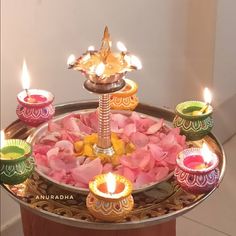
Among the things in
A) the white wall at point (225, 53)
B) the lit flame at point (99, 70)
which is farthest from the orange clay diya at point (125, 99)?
the white wall at point (225, 53)

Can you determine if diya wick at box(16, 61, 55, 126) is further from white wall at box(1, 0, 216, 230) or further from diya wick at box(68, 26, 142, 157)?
white wall at box(1, 0, 216, 230)

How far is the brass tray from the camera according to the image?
38.4 inches

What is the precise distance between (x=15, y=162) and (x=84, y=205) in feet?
0.47

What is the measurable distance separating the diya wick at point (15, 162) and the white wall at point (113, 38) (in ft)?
1.46

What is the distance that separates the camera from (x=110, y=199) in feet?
3.09

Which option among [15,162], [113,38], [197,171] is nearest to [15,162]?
[15,162]

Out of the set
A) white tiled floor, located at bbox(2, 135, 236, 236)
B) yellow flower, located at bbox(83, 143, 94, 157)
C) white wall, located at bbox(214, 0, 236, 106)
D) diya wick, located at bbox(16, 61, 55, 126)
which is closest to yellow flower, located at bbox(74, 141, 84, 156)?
yellow flower, located at bbox(83, 143, 94, 157)

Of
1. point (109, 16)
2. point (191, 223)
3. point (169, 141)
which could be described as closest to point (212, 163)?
point (169, 141)

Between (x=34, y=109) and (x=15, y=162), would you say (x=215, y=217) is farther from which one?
(x=15, y=162)

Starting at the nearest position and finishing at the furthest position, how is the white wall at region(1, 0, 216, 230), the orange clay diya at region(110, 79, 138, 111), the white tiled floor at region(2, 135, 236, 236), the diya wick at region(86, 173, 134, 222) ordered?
the diya wick at region(86, 173, 134, 222), the orange clay diya at region(110, 79, 138, 111), the white wall at region(1, 0, 216, 230), the white tiled floor at region(2, 135, 236, 236)

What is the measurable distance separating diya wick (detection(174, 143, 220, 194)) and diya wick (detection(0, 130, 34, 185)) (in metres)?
0.26

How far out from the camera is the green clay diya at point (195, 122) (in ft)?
3.81

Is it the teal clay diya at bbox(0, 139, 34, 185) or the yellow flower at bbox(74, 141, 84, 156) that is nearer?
the teal clay diya at bbox(0, 139, 34, 185)

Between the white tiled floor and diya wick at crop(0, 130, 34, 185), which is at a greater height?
diya wick at crop(0, 130, 34, 185)
